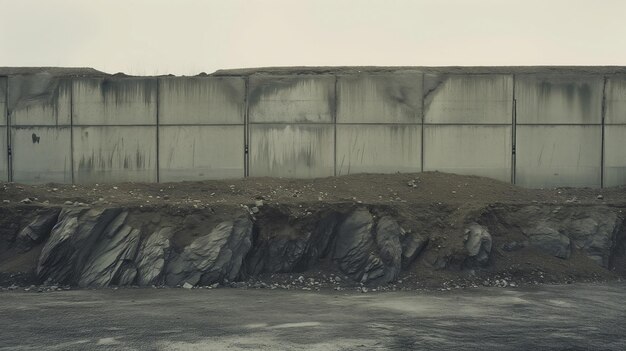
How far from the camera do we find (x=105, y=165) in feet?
72.7

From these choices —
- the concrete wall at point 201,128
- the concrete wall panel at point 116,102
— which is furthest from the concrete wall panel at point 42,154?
the concrete wall at point 201,128

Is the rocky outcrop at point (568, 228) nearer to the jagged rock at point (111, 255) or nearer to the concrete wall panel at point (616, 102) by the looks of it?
the concrete wall panel at point (616, 102)

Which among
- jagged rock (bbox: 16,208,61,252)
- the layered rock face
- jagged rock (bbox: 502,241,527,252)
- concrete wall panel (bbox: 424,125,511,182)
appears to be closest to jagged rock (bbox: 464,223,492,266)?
the layered rock face

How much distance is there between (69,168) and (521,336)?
56.5ft

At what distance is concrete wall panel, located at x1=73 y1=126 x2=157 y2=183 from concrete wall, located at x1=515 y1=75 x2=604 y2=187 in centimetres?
1332

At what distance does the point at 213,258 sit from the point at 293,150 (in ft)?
21.2

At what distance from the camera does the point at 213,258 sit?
1672 cm

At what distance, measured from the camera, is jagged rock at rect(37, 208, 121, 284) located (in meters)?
16.8

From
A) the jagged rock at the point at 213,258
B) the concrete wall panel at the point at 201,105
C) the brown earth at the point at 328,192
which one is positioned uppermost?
the concrete wall panel at the point at 201,105

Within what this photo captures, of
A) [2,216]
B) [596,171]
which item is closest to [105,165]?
[2,216]

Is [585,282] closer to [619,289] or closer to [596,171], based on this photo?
[619,289]

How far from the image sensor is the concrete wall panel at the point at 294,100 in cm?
2186

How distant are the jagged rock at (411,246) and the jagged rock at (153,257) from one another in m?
6.68

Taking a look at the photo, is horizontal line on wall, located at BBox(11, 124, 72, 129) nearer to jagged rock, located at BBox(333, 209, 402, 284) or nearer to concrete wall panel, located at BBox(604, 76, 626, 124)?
jagged rock, located at BBox(333, 209, 402, 284)
